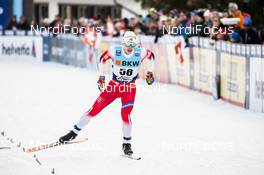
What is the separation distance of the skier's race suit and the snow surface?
0.71m

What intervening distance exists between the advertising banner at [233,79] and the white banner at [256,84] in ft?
1.24

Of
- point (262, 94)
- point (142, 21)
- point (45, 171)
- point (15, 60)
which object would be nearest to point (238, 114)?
point (262, 94)

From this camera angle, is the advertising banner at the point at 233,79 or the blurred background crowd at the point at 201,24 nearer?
the advertising banner at the point at 233,79

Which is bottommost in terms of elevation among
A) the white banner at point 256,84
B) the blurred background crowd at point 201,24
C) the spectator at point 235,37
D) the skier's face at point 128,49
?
the white banner at point 256,84

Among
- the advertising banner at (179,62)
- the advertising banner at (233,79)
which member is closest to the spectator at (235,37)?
the advertising banner at (233,79)

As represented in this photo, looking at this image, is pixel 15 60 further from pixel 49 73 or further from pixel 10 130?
pixel 10 130

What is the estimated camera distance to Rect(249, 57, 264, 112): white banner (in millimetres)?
15578

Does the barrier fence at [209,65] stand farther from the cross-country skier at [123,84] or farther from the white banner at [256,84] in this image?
the cross-country skier at [123,84]

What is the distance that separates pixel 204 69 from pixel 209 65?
0.41m

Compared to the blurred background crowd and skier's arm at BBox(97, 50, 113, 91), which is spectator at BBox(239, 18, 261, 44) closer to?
the blurred background crowd

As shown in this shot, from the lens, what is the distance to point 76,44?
28.8 meters

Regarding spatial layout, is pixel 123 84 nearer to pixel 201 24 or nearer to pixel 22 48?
pixel 201 24

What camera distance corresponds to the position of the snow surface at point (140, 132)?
993 centimetres

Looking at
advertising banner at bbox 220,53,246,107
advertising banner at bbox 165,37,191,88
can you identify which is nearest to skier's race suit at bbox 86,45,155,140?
advertising banner at bbox 220,53,246,107
